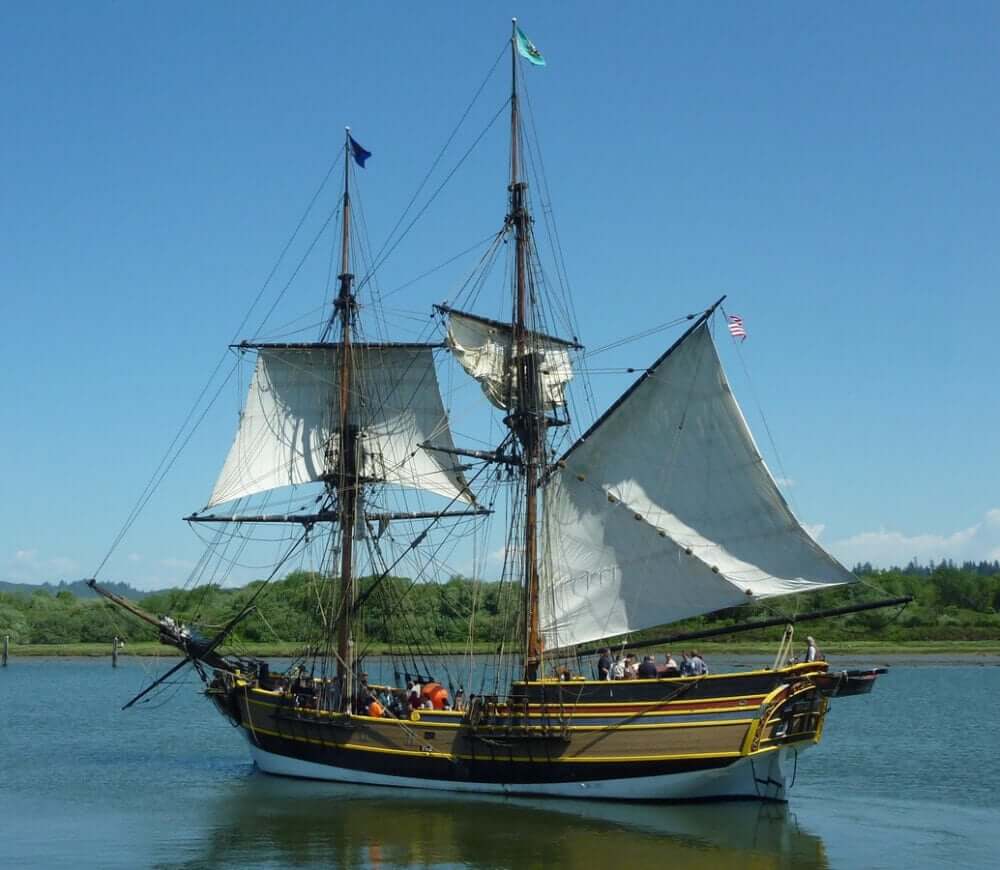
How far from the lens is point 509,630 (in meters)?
42.4

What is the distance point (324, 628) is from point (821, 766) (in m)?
17.2

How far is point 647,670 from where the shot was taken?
37719mm

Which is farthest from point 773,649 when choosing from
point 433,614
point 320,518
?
point 320,518

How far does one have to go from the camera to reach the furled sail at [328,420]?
167 ft

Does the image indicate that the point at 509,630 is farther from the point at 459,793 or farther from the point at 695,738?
the point at 695,738

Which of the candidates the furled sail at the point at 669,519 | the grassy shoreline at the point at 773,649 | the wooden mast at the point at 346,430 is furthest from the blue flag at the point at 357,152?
the grassy shoreline at the point at 773,649

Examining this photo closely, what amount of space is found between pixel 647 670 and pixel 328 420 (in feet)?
60.3

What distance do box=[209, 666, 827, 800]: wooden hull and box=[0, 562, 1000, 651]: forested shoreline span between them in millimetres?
11975

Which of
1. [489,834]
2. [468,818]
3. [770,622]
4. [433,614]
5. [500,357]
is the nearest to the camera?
[489,834]

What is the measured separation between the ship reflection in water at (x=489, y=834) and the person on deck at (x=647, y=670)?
→ 3426 millimetres

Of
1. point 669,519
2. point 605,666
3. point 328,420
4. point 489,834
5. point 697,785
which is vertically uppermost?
point 328,420

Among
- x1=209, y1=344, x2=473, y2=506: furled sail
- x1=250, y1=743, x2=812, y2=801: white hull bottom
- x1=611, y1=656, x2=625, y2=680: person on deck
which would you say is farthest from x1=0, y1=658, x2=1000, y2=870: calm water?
x1=209, y1=344, x2=473, y2=506: furled sail

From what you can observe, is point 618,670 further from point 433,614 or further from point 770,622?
point 433,614

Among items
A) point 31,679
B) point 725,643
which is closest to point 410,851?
point 31,679
